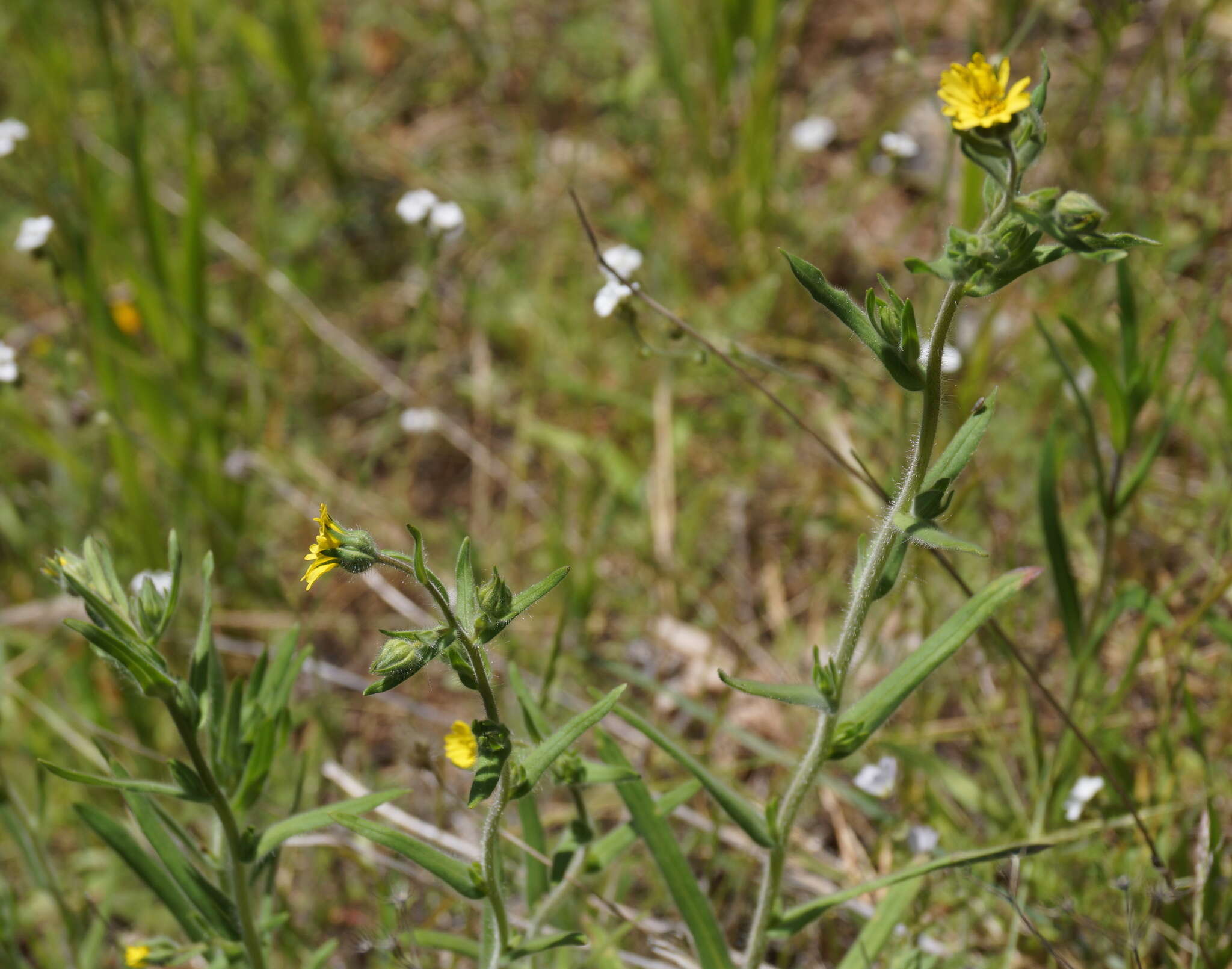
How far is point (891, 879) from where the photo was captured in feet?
6.07

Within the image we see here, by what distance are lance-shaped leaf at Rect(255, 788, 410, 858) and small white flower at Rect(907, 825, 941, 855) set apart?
1.22 m

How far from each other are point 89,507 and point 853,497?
2.56 m

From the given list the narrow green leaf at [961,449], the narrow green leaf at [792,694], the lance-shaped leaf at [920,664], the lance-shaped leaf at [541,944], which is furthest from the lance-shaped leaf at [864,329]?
the lance-shaped leaf at [541,944]

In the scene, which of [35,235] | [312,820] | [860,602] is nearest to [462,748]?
[312,820]

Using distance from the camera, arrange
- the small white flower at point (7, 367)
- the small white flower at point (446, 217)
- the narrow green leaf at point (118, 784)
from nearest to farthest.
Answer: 1. the narrow green leaf at point (118, 784)
2. the small white flower at point (7, 367)
3. the small white flower at point (446, 217)

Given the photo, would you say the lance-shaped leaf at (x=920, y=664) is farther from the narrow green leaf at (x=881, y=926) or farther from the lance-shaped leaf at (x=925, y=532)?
the narrow green leaf at (x=881, y=926)

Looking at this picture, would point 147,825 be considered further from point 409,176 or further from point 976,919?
point 409,176

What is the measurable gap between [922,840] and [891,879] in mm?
583

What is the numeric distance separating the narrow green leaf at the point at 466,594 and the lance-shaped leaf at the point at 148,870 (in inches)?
34.5

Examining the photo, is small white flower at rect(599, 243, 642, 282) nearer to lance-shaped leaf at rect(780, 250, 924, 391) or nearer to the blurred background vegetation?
the blurred background vegetation

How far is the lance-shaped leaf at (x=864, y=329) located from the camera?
157cm

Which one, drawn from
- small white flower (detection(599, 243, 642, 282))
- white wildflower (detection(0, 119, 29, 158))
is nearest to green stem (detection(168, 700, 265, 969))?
small white flower (detection(599, 243, 642, 282))

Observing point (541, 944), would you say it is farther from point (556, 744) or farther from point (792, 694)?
Result: point (792, 694)

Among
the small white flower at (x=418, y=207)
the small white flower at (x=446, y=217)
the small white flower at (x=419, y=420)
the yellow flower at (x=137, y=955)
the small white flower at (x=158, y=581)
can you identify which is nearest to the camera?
the yellow flower at (x=137, y=955)
